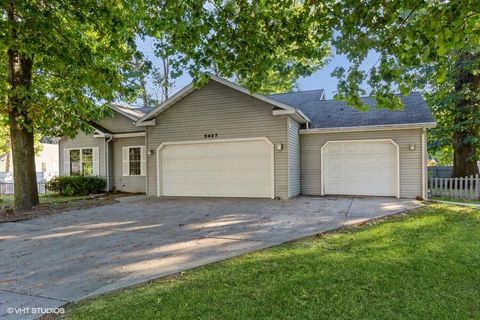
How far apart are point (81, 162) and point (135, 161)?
10.8ft

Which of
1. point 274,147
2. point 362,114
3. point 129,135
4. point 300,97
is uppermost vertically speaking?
point 300,97

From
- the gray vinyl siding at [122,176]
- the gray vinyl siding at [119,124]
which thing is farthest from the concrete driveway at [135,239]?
the gray vinyl siding at [119,124]

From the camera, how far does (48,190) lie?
17.7 metres

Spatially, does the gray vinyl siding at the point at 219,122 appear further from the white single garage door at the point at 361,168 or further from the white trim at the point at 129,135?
the white single garage door at the point at 361,168

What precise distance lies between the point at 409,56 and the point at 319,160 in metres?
8.04

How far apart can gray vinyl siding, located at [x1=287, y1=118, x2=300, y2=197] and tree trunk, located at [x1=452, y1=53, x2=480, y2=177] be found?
8.01 meters

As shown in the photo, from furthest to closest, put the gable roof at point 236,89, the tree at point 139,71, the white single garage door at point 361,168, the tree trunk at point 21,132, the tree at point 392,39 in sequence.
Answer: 1. the white single garage door at point 361,168
2. the gable roof at point 236,89
3. the tree trunk at point 21,132
4. the tree at point 139,71
5. the tree at point 392,39

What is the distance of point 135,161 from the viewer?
16.7m

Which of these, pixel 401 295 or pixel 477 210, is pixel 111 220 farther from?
pixel 477 210

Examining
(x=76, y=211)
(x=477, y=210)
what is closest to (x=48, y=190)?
(x=76, y=211)

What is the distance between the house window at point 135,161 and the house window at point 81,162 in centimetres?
233

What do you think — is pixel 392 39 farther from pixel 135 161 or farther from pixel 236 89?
pixel 135 161

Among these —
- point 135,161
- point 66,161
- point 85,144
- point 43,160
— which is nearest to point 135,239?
point 135,161

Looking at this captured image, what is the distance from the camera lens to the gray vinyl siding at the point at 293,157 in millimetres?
12367
